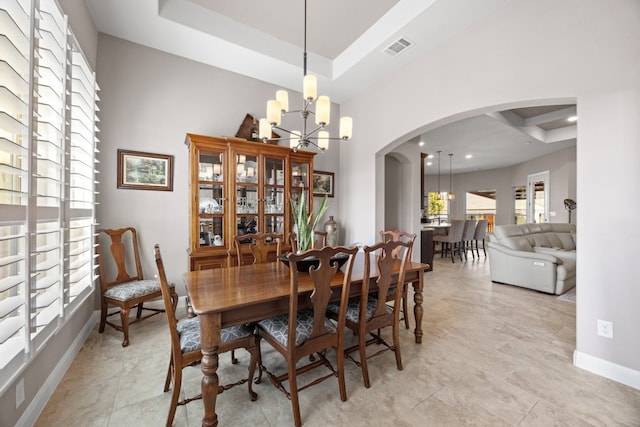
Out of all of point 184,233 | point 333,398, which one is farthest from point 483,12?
point 184,233

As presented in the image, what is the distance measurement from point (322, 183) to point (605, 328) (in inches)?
139

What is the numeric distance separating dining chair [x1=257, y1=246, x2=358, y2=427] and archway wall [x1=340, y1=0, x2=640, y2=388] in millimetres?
1926

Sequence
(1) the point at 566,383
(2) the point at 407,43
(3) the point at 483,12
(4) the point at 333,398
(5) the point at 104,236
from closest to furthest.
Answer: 1. (4) the point at 333,398
2. (1) the point at 566,383
3. (3) the point at 483,12
4. (5) the point at 104,236
5. (2) the point at 407,43

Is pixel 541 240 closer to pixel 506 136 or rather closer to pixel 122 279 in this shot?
pixel 506 136

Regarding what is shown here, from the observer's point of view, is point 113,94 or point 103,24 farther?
point 113,94

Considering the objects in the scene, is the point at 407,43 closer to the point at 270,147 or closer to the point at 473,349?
the point at 270,147

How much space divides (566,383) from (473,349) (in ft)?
1.97

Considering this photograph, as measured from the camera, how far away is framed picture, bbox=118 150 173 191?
301 centimetres

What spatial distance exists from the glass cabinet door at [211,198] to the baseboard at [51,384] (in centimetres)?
130

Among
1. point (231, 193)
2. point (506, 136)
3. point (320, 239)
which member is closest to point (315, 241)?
point (320, 239)

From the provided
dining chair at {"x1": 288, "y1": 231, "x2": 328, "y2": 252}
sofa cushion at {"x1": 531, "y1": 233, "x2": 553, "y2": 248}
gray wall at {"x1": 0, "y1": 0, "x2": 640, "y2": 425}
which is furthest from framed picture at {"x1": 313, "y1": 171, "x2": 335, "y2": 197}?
sofa cushion at {"x1": 531, "y1": 233, "x2": 553, "y2": 248}

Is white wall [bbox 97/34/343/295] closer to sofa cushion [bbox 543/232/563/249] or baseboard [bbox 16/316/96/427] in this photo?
baseboard [bbox 16/316/96/427]

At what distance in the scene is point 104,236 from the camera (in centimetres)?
293

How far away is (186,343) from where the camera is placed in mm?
1534
